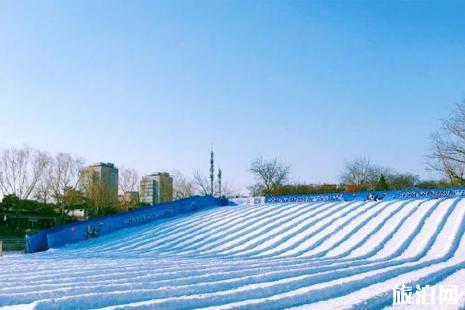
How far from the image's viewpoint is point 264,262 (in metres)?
10.5

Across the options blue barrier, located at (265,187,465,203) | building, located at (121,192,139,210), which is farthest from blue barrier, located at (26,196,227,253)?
building, located at (121,192,139,210)

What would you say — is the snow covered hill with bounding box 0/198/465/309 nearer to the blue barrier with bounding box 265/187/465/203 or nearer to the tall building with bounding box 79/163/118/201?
the blue barrier with bounding box 265/187/465/203

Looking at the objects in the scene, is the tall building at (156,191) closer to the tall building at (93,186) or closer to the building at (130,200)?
the building at (130,200)

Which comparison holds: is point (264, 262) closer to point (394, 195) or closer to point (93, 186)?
point (394, 195)

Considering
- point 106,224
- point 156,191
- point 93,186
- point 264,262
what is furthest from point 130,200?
point 264,262

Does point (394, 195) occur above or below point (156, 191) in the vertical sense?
below

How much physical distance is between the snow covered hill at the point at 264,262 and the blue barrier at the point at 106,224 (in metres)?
0.71

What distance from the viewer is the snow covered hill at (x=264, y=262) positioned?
5992 mm

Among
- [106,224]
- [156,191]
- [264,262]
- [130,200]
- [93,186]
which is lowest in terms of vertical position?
[264,262]

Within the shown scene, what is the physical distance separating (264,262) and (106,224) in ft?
36.9

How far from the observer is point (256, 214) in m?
19.4

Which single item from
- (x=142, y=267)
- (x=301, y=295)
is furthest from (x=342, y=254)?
(x=301, y=295)

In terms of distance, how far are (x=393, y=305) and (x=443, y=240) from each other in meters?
7.34

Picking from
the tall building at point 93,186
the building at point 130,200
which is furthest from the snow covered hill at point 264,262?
the building at point 130,200
